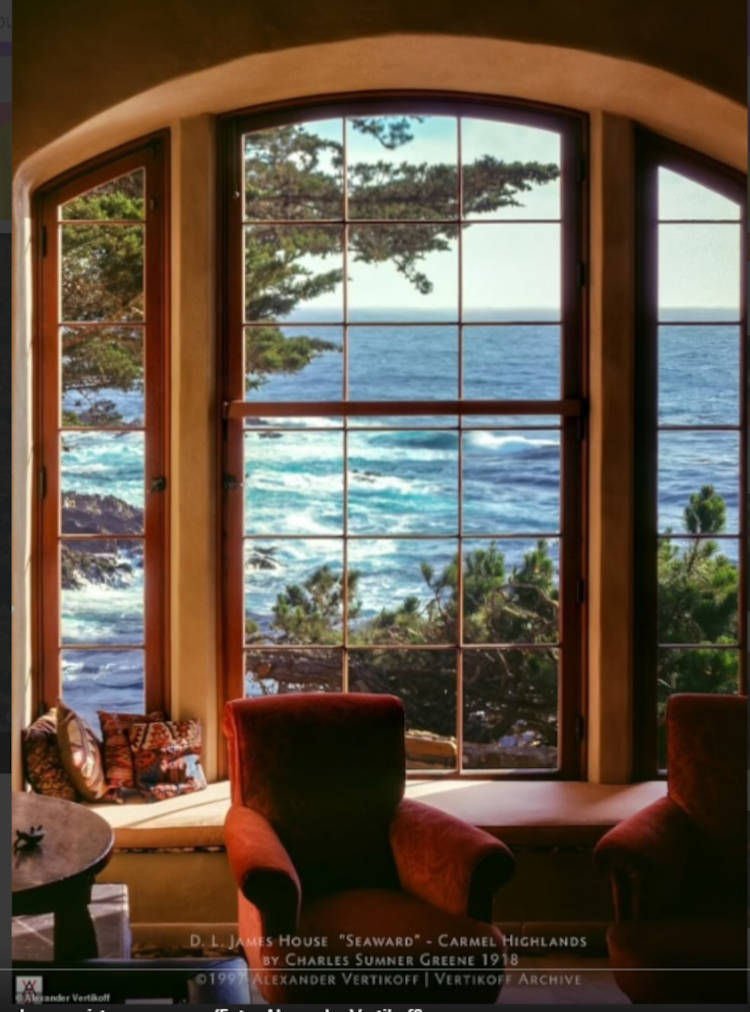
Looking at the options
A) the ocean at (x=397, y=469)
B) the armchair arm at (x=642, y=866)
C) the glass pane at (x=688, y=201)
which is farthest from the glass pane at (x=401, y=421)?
the armchair arm at (x=642, y=866)

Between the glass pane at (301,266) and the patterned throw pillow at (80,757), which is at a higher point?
the glass pane at (301,266)

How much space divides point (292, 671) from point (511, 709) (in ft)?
2.64

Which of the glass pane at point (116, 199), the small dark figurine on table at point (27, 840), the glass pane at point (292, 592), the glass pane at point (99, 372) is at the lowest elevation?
the small dark figurine on table at point (27, 840)

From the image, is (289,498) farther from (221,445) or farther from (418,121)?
(418,121)

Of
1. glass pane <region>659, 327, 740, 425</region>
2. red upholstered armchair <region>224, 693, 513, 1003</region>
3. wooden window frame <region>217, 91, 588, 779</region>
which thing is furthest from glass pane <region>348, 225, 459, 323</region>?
red upholstered armchair <region>224, 693, 513, 1003</region>

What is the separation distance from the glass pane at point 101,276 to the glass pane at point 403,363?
79cm

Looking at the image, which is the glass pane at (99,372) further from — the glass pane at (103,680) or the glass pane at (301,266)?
the glass pane at (103,680)

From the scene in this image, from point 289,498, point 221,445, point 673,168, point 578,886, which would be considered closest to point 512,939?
point 578,886

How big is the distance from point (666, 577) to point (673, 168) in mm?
1460

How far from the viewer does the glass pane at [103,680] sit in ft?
13.0

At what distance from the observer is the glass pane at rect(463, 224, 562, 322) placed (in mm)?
3965

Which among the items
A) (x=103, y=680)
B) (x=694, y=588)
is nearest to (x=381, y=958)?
(x=103, y=680)

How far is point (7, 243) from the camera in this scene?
3488 millimetres

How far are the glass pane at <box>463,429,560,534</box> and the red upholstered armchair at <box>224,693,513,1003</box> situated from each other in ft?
3.03
